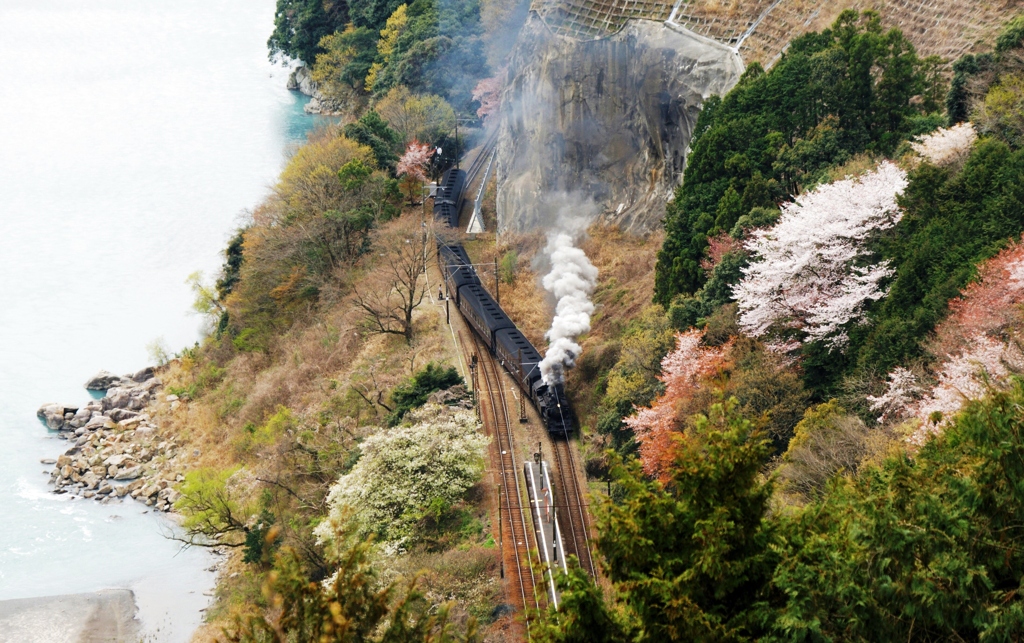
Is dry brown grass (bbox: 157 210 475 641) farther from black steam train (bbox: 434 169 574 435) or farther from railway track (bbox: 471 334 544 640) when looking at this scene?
railway track (bbox: 471 334 544 640)

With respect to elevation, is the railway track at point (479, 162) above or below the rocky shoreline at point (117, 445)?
above

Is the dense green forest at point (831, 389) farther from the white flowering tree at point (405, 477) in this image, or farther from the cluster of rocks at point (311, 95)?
the cluster of rocks at point (311, 95)

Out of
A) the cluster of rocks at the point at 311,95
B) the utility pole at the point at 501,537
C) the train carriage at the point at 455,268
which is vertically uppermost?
the cluster of rocks at the point at 311,95

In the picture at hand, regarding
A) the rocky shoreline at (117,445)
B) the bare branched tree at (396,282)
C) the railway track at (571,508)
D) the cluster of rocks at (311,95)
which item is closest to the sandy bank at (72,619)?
the rocky shoreline at (117,445)

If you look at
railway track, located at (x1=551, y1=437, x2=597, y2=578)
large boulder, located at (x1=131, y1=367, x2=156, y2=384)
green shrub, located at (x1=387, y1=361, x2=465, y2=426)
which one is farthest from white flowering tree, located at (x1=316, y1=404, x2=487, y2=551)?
large boulder, located at (x1=131, y1=367, x2=156, y2=384)

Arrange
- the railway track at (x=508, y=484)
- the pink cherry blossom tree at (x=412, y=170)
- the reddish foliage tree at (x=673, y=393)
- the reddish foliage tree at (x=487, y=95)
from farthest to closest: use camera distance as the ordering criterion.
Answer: the reddish foliage tree at (x=487, y=95) < the pink cherry blossom tree at (x=412, y=170) < the reddish foliage tree at (x=673, y=393) < the railway track at (x=508, y=484)

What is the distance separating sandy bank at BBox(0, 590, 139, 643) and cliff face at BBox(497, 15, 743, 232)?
2807 cm

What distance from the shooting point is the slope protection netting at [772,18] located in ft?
123

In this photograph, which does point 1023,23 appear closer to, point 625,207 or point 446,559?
point 625,207

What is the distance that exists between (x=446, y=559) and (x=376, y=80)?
58751mm

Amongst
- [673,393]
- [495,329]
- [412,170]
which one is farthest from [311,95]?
[673,393]

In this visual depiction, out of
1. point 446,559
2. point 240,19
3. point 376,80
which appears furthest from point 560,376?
point 240,19

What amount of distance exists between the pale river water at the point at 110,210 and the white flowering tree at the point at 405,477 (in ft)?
33.7

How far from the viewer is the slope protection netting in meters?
37.4
